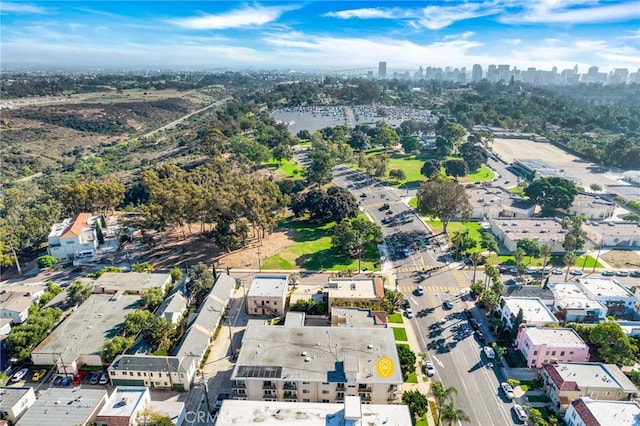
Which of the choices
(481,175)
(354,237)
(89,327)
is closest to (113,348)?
(89,327)

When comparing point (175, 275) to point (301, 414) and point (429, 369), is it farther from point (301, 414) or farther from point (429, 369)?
point (429, 369)

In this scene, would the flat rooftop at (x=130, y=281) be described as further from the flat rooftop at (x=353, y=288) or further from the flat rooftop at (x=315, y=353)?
the flat rooftop at (x=353, y=288)

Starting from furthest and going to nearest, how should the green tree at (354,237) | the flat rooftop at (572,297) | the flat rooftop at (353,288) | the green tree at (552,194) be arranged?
the green tree at (552,194)
the green tree at (354,237)
the flat rooftop at (353,288)
the flat rooftop at (572,297)

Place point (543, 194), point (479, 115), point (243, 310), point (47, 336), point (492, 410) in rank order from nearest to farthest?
1. point (492, 410)
2. point (47, 336)
3. point (243, 310)
4. point (543, 194)
5. point (479, 115)

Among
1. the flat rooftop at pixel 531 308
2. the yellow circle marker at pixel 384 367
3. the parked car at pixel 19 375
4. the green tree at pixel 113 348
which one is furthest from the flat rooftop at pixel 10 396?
the flat rooftop at pixel 531 308

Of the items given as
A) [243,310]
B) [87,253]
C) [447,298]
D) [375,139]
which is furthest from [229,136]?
[447,298]

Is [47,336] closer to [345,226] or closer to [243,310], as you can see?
[243,310]

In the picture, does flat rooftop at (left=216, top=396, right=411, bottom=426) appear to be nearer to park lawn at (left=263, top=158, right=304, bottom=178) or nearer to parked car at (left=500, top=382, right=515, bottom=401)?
parked car at (left=500, top=382, right=515, bottom=401)
